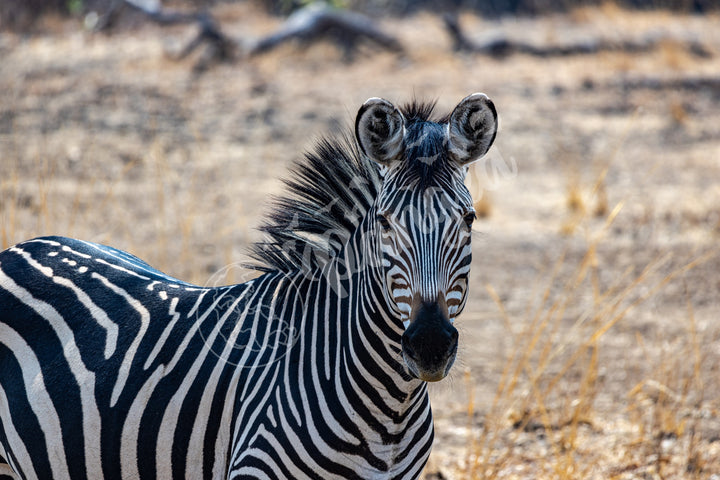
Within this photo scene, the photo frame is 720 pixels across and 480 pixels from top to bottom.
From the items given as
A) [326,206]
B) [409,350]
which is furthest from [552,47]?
[409,350]

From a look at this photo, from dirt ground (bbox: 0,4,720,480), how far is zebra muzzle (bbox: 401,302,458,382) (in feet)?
1.89

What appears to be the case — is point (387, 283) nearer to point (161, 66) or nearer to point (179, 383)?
point (179, 383)

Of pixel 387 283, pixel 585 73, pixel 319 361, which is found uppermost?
pixel 585 73

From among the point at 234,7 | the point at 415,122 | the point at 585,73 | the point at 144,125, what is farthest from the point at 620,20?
the point at 415,122

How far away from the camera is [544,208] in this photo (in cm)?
843

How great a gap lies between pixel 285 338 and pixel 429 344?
617 millimetres

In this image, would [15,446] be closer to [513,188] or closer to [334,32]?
[513,188]

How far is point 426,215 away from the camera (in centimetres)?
209

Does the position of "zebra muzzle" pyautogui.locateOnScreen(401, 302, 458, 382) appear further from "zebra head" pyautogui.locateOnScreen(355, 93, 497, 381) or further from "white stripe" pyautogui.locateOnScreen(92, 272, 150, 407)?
"white stripe" pyautogui.locateOnScreen(92, 272, 150, 407)

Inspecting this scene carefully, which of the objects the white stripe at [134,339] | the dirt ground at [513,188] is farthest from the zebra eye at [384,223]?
the white stripe at [134,339]

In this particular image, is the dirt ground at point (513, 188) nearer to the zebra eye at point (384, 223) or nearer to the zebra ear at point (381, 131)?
the zebra eye at point (384, 223)

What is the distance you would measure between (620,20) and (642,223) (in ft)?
33.1

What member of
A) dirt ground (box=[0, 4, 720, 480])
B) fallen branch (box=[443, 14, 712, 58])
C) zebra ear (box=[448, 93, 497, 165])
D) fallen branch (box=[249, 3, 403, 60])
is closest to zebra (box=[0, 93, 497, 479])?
zebra ear (box=[448, 93, 497, 165])

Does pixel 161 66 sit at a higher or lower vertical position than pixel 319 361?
higher
